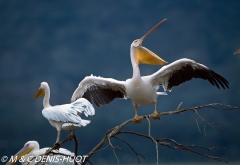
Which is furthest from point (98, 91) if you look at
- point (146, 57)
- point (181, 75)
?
point (181, 75)

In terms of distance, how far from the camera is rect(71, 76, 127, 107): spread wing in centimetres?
531

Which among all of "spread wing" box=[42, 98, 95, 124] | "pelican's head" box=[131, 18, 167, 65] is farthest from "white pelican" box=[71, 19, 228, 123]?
"spread wing" box=[42, 98, 95, 124]

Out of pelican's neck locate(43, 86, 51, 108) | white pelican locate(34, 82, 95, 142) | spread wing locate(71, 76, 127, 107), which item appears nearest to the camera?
white pelican locate(34, 82, 95, 142)

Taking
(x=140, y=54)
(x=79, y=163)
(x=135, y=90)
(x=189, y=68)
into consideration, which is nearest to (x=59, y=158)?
(x=79, y=163)

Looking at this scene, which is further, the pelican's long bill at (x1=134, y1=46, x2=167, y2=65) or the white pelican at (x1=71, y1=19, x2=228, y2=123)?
the pelican's long bill at (x1=134, y1=46, x2=167, y2=65)

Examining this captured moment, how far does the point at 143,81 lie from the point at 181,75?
0.65 m

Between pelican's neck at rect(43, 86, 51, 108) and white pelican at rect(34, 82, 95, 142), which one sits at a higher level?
pelican's neck at rect(43, 86, 51, 108)

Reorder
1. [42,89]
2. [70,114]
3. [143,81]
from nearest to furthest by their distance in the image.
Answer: [70,114] < [143,81] < [42,89]

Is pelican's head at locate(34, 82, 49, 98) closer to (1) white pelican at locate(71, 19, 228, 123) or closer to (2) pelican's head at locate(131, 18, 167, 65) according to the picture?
(1) white pelican at locate(71, 19, 228, 123)

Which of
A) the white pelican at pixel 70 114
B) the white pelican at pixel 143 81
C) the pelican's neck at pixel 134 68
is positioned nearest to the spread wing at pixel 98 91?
the white pelican at pixel 143 81

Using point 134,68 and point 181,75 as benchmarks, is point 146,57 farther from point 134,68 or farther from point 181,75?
point 181,75

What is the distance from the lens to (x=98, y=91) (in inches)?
214

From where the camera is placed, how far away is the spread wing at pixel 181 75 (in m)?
4.83

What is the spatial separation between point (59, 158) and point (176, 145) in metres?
1.82
